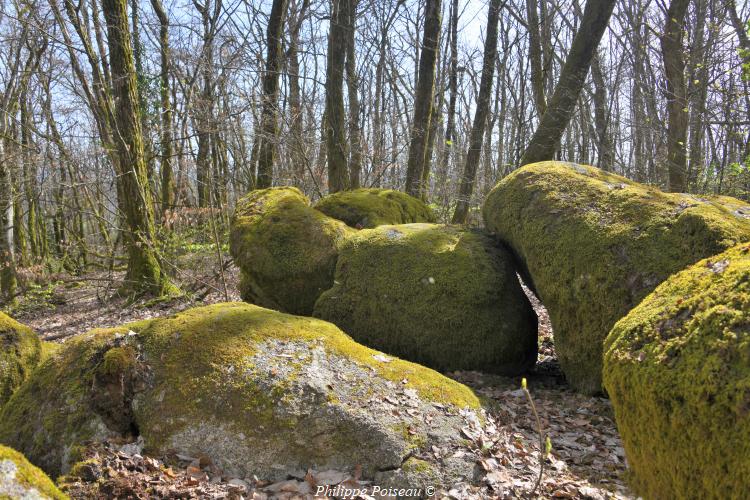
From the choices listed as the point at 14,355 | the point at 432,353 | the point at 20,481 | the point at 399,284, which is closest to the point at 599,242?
the point at 432,353

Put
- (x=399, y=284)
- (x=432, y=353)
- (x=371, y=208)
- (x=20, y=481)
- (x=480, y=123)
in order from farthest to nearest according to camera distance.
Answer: (x=480, y=123) < (x=371, y=208) < (x=399, y=284) < (x=432, y=353) < (x=20, y=481)

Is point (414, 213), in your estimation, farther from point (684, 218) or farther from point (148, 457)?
point (148, 457)

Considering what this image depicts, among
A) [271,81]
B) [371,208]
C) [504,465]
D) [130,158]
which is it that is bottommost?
[504,465]

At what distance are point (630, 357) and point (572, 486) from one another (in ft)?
3.72

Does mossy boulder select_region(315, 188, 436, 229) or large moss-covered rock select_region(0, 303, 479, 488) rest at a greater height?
mossy boulder select_region(315, 188, 436, 229)

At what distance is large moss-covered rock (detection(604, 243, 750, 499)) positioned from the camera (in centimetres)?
183

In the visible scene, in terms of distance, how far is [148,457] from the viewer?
3135mm

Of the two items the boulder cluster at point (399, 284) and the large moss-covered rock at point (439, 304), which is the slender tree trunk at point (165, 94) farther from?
the large moss-covered rock at point (439, 304)

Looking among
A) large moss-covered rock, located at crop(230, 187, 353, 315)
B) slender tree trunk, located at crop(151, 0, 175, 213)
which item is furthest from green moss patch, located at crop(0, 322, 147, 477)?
slender tree trunk, located at crop(151, 0, 175, 213)

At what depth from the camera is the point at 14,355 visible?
4422mm

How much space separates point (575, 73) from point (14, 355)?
8521 millimetres

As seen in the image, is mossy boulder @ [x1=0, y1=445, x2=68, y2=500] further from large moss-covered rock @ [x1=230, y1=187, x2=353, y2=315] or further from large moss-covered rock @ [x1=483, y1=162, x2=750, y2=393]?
large moss-covered rock @ [x1=230, y1=187, x2=353, y2=315]

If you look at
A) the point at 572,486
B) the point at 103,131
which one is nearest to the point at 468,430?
the point at 572,486

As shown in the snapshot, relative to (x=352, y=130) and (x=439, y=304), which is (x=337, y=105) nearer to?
(x=352, y=130)
